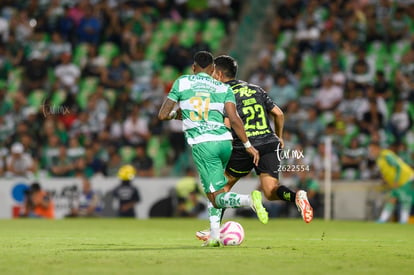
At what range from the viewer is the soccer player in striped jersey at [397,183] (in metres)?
20.6

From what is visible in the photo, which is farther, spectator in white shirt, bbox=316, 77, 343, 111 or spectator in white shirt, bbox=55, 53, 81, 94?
spectator in white shirt, bbox=55, 53, 81, 94

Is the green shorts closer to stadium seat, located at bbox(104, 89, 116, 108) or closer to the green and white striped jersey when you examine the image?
the green and white striped jersey

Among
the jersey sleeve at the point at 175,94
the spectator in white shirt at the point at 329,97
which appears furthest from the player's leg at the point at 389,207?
the jersey sleeve at the point at 175,94

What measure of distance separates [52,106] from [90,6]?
4.16 m

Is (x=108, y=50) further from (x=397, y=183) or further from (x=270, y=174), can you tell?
(x=270, y=174)

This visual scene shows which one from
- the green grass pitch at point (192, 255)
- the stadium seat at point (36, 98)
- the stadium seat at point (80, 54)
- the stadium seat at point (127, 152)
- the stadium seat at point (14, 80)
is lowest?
the green grass pitch at point (192, 255)

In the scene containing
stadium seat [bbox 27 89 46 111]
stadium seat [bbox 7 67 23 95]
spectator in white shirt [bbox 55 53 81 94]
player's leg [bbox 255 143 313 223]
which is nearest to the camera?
player's leg [bbox 255 143 313 223]

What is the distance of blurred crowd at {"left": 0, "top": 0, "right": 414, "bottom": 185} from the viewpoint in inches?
896

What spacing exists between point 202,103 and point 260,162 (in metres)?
2.03

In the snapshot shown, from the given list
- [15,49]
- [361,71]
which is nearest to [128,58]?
[15,49]

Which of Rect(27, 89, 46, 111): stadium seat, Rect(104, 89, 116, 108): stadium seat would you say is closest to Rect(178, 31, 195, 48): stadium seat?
Rect(104, 89, 116, 108): stadium seat

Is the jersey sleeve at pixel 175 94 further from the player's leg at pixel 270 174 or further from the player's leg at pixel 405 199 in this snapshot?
the player's leg at pixel 405 199

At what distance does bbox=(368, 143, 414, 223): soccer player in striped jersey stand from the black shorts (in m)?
8.49

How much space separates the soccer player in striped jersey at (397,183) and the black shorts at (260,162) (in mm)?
8491
